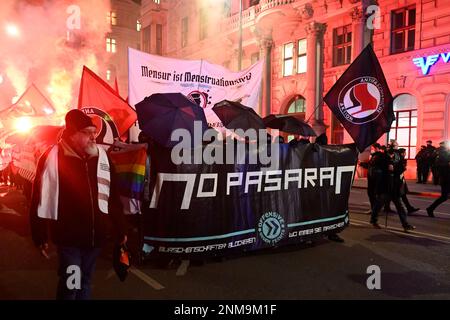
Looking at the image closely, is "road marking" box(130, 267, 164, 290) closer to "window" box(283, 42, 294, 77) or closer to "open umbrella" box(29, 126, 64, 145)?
"open umbrella" box(29, 126, 64, 145)

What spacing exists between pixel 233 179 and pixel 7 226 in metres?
5.14

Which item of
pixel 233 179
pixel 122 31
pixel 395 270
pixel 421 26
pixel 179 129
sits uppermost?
pixel 122 31

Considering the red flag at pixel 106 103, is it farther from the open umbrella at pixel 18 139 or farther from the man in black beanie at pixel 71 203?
the open umbrella at pixel 18 139

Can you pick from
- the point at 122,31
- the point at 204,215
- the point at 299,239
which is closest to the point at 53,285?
the point at 204,215

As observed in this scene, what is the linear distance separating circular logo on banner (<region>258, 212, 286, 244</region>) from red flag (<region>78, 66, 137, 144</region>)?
3288mm

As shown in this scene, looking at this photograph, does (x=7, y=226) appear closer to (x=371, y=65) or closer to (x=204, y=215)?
(x=204, y=215)

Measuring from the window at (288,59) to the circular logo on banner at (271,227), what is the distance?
823 inches

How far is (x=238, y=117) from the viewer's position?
663cm

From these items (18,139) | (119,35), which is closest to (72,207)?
(18,139)

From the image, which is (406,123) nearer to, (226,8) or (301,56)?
(301,56)

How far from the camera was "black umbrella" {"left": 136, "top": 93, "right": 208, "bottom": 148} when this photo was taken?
205 inches
